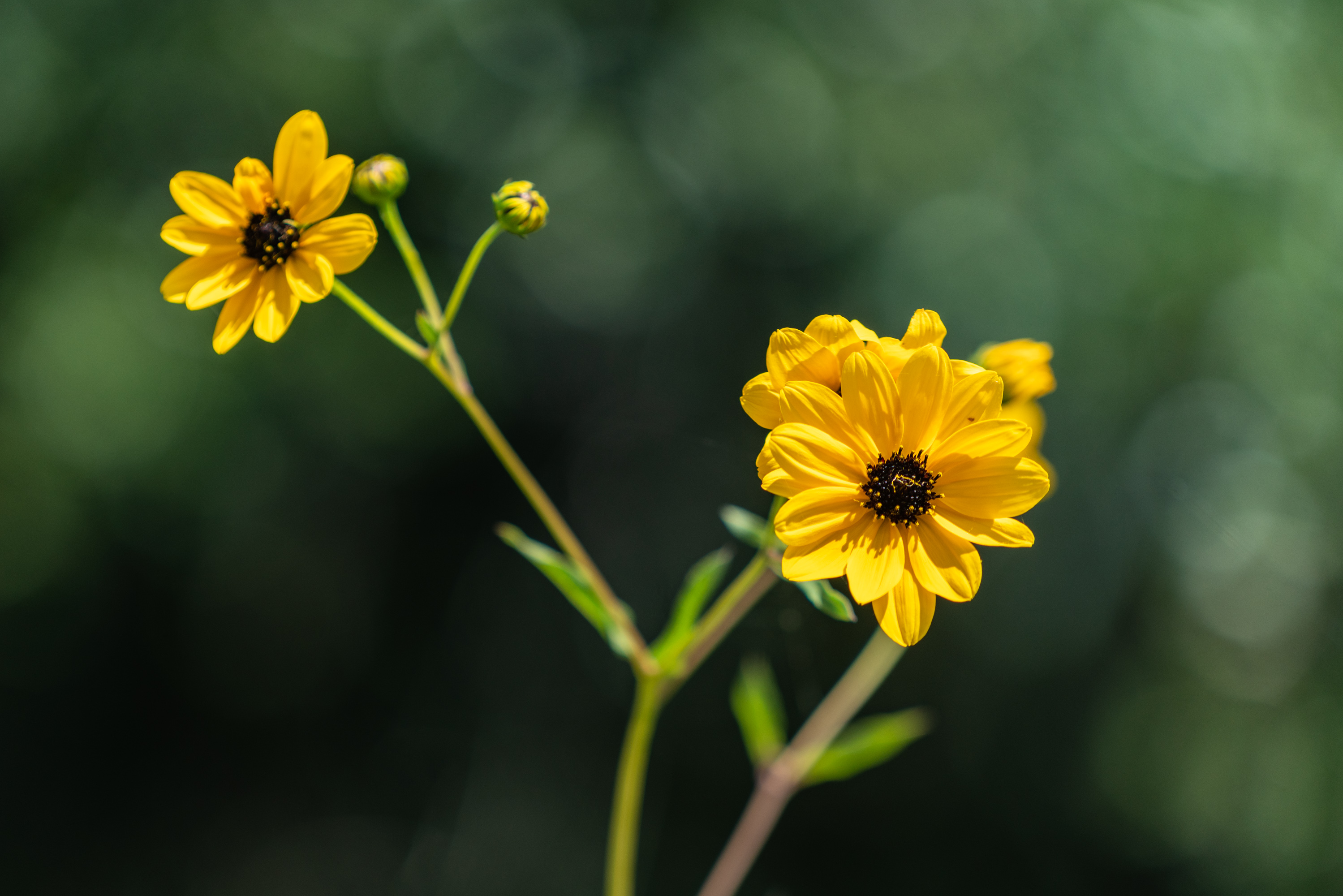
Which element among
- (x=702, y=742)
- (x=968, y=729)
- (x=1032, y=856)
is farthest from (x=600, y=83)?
(x=1032, y=856)

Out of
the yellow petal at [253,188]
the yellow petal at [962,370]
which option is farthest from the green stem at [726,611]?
the yellow petal at [253,188]

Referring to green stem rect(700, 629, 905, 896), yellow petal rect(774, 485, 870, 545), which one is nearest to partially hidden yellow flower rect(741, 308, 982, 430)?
yellow petal rect(774, 485, 870, 545)

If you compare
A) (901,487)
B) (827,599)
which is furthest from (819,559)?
(901,487)

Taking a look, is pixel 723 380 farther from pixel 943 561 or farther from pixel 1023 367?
pixel 943 561

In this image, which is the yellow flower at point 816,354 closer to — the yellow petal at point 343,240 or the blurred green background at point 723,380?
the yellow petal at point 343,240

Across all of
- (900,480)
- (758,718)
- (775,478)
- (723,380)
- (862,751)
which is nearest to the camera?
(775,478)

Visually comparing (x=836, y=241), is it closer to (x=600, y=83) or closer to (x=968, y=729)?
(x=600, y=83)
